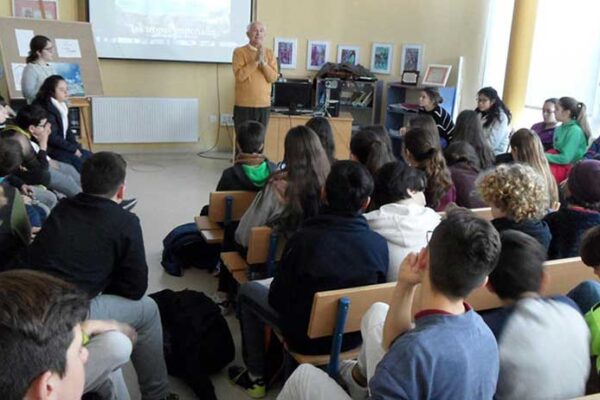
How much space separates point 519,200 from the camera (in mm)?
2117

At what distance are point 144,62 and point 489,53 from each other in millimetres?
4192

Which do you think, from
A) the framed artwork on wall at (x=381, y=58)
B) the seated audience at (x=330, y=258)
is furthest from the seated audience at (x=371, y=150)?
the framed artwork on wall at (x=381, y=58)

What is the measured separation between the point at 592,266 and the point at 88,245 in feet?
5.31

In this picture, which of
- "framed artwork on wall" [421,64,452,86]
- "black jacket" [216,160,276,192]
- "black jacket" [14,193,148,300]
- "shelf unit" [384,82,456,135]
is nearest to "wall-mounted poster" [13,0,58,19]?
"shelf unit" [384,82,456,135]

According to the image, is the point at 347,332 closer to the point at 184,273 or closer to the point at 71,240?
the point at 71,240

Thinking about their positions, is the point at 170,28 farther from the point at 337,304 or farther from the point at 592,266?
the point at 592,266

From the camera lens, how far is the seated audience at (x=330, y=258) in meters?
1.89

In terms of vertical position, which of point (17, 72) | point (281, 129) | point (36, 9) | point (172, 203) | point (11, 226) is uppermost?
point (36, 9)

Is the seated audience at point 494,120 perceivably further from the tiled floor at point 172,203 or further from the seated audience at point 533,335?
the seated audience at point 533,335

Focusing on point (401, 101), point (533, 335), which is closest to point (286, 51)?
point (401, 101)

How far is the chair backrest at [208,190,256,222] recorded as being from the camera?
2922 millimetres

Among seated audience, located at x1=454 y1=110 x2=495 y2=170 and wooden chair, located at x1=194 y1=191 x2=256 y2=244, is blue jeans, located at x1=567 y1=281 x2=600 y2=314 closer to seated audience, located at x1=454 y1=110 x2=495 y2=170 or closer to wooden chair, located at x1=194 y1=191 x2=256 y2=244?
wooden chair, located at x1=194 y1=191 x2=256 y2=244

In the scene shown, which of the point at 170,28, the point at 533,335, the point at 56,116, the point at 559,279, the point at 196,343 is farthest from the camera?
the point at 170,28

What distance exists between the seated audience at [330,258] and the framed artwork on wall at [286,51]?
5166 millimetres
